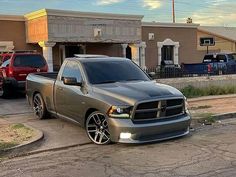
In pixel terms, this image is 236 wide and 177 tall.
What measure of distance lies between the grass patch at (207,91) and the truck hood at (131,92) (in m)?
8.36

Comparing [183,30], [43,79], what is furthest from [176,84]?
[183,30]

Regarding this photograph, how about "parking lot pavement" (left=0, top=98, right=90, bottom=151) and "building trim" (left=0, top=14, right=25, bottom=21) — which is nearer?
"parking lot pavement" (left=0, top=98, right=90, bottom=151)

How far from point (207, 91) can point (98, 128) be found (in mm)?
10208

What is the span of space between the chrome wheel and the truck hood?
277 cm

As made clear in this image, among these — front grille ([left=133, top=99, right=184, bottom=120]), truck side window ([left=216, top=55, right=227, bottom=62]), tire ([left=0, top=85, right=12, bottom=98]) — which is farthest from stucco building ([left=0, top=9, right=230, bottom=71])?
front grille ([left=133, top=99, right=184, bottom=120])

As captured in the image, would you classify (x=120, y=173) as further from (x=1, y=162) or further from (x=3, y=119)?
Answer: (x=3, y=119)

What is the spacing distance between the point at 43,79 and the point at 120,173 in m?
5.15

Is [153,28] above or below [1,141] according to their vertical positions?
above

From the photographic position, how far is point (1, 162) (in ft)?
23.6

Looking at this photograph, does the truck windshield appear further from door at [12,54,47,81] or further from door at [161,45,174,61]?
door at [161,45,174,61]

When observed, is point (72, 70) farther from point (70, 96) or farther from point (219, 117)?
point (219, 117)

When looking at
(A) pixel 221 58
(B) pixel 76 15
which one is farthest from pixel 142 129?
(A) pixel 221 58

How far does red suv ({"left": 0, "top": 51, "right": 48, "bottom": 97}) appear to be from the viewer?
16.2 meters

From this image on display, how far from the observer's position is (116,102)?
7.86 m
